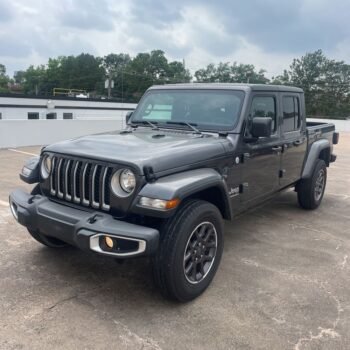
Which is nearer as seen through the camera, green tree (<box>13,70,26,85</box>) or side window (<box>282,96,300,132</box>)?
side window (<box>282,96,300,132</box>)

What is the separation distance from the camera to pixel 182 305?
3.25m

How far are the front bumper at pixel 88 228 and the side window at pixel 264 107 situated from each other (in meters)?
2.03

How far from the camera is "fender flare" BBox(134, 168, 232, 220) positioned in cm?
294

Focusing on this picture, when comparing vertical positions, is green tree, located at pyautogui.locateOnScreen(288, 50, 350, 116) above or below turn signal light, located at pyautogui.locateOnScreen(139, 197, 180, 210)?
above

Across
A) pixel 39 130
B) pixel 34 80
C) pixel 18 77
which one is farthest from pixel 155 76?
pixel 39 130

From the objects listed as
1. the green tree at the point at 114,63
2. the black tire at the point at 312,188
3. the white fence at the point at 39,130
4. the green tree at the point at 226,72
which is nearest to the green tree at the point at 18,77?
the green tree at the point at 114,63

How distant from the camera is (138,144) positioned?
11.6ft

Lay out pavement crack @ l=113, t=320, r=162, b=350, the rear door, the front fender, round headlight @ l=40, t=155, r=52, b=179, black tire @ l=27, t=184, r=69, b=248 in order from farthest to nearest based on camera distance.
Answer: the rear door
black tire @ l=27, t=184, r=69, b=248
the front fender
round headlight @ l=40, t=155, r=52, b=179
pavement crack @ l=113, t=320, r=162, b=350

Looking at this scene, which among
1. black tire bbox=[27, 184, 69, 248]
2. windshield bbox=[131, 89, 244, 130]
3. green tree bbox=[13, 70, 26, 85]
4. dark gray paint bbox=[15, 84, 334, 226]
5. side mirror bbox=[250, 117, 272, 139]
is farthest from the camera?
green tree bbox=[13, 70, 26, 85]

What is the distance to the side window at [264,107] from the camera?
14.2 ft

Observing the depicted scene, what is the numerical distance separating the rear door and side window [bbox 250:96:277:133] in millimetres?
256

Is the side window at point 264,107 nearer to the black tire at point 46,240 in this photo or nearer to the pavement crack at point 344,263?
the pavement crack at point 344,263

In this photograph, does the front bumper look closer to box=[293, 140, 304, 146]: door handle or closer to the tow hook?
the tow hook


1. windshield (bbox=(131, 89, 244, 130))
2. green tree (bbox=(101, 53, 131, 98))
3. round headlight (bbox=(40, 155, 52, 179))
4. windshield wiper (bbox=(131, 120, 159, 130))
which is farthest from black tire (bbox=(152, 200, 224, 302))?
green tree (bbox=(101, 53, 131, 98))
